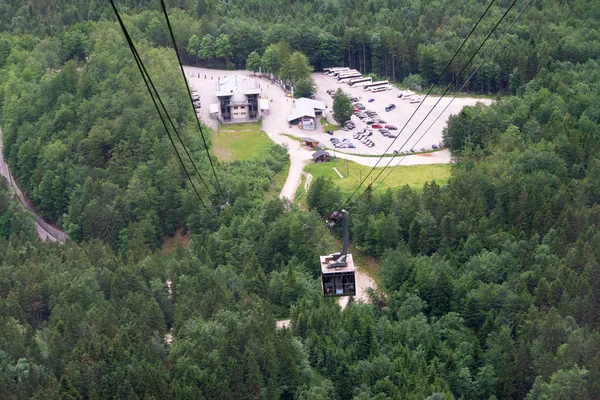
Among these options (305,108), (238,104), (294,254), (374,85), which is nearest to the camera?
(294,254)

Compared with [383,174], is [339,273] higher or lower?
higher

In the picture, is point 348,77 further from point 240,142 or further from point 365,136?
point 240,142

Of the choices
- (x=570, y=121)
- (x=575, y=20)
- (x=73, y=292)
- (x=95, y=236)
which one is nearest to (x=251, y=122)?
(x=95, y=236)

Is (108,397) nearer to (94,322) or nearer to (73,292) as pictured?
(94,322)

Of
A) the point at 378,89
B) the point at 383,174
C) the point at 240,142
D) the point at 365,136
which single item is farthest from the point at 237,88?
the point at 383,174

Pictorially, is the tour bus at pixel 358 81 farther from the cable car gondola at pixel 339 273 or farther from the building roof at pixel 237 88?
the cable car gondola at pixel 339 273

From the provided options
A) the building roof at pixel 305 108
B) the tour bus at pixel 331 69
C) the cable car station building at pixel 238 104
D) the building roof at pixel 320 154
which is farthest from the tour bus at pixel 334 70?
the building roof at pixel 320 154
